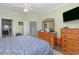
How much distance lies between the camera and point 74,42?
1758 mm

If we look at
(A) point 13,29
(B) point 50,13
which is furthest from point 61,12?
(A) point 13,29

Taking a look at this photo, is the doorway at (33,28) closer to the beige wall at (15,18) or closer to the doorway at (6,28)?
the beige wall at (15,18)

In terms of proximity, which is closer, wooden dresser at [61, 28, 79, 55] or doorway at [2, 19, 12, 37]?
doorway at [2, 19, 12, 37]

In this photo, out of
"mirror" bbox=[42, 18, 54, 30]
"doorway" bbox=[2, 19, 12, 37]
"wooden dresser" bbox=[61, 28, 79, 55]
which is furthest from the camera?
"wooden dresser" bbox=[61, 28, 79, 55]

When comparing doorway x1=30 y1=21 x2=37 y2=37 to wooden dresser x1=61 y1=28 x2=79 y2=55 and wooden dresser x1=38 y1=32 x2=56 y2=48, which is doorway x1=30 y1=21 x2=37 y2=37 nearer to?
wooden dresser x1=38 y1=32 x2=56 y2=48

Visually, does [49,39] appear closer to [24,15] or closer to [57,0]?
[24,15]

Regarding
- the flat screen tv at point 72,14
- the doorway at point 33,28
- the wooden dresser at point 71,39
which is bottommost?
the wooden dresser at point 71,39

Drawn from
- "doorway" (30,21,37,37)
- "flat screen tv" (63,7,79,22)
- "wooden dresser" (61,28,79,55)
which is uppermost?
"flat screen tv" (63,7,79,22)


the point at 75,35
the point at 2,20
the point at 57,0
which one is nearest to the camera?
the point at 57,0

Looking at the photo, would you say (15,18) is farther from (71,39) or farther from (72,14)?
(71,39)

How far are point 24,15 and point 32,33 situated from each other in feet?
0.78

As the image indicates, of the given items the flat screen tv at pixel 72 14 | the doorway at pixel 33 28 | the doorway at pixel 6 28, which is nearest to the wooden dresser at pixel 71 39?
the flat screen tv at pixel 72 14

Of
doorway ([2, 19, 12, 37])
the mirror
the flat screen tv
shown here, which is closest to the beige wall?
doorway ([2, 19, 12, 37])

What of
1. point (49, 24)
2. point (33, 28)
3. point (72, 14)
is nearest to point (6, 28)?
point (33, 28)
